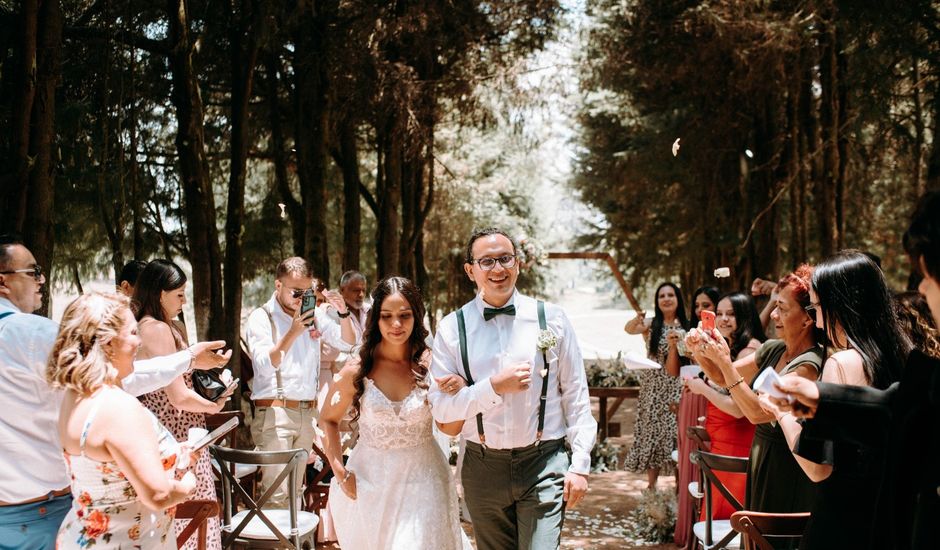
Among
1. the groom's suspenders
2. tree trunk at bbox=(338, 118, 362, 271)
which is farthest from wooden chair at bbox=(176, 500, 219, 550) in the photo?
tree trunk at bbox=(338, 118, 362, 271)

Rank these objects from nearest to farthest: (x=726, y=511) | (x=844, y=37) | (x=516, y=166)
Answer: (x=726, y=511), (x=844, y=37), (x=516, y=166)

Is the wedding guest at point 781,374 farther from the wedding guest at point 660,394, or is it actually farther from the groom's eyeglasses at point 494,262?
the wedding guest at point 660,394

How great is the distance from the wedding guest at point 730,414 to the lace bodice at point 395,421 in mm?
2101

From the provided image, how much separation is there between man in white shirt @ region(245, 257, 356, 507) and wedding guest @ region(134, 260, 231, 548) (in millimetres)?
1847

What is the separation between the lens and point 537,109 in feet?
41.0

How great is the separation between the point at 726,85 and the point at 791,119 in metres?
1.32

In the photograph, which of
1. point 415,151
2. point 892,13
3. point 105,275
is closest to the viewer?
point 892,13

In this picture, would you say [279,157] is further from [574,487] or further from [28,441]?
[574,487]

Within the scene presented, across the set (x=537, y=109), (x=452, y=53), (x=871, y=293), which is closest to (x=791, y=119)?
(x=537, y=109)

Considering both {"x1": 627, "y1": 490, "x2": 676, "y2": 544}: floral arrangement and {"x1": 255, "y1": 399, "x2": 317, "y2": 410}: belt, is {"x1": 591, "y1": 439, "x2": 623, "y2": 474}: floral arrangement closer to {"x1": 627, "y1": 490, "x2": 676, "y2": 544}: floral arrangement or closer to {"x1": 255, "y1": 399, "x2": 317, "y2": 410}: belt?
{"x1": 627, "y1": 490, "x2": 676, "y2": 544}: floral arrangement

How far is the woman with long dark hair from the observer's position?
261 centimetres

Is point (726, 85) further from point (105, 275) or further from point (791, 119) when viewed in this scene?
point (105, 275)

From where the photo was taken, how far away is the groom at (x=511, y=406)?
11.8ft

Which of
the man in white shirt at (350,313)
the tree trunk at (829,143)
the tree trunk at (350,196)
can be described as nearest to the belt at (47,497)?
the man in white shirt at (350,313)
